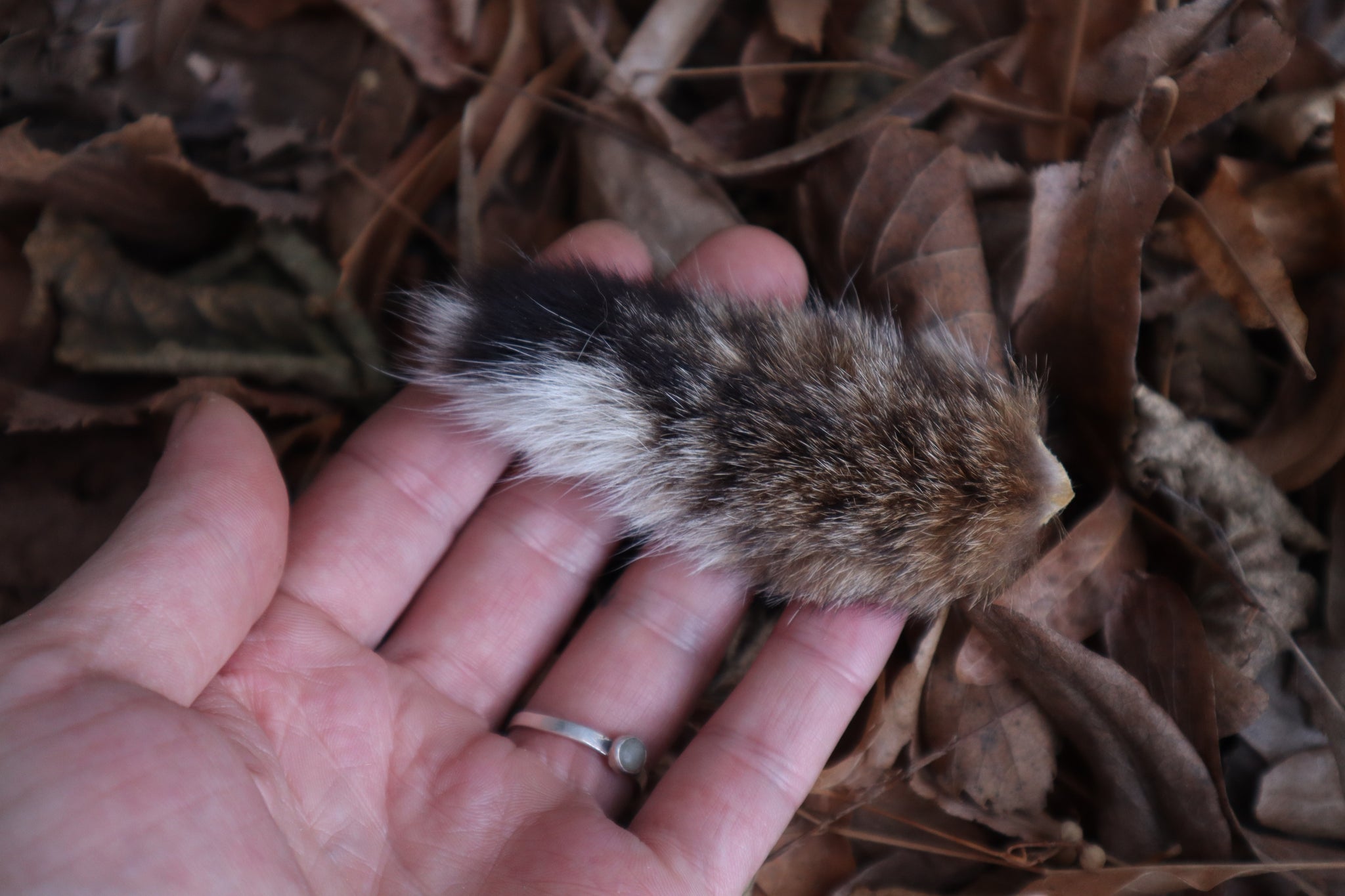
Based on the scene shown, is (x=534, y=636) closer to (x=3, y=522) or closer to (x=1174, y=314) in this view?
(x=3, y=522)

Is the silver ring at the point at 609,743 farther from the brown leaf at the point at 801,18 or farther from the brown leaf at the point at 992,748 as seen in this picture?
the brown leaf at the point at 801,18

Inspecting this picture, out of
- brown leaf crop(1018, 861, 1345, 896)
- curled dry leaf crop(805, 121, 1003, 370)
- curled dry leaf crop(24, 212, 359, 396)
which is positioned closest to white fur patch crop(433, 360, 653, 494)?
curled dry leaf crop(24, 212, 359, 396)

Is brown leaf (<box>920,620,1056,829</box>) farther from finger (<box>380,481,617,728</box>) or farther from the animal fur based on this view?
finger (<box>380,481,617,728</box>)

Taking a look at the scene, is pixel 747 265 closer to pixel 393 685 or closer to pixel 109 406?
pixel 393 685

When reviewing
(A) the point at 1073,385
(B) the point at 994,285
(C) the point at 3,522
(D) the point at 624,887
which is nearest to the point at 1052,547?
(A) the point at 1073,385

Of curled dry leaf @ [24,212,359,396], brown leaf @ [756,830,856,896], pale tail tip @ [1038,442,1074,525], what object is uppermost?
pale tail tip @ [1038,442,1074,525]

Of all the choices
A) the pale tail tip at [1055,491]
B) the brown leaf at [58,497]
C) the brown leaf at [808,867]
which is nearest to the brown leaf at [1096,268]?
the pale tail tip at [1055,491]

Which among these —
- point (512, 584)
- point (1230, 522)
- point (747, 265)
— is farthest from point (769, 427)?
point (1230, 522)
